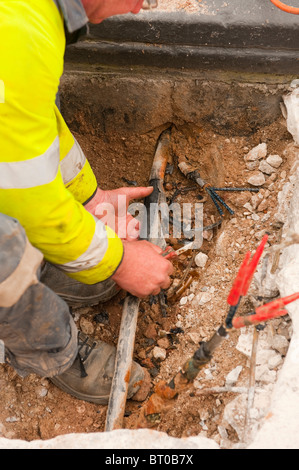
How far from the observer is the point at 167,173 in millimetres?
2695

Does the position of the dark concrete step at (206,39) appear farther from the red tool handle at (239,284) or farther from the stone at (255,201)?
the red tool handle at (239,284)

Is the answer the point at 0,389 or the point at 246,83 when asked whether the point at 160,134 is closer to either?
the point at 246,83

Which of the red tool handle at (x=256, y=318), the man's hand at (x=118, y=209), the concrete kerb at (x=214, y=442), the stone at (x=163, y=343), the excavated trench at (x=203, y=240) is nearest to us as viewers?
the red tool handle at (x=256, y=318)

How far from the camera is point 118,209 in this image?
2.32 meters

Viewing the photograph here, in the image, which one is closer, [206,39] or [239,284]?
[239,284]

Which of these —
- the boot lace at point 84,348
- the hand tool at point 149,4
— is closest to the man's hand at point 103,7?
the hand tool at point 149,4

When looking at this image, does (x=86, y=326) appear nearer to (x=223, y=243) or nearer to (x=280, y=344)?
(x=223, y=243)

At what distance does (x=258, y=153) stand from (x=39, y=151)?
142 centimetres

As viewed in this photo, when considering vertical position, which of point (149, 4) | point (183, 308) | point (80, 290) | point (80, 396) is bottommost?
point (80, 396)

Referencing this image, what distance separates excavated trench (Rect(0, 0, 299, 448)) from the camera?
5.26 feet

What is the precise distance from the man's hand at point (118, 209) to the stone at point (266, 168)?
2.07ft

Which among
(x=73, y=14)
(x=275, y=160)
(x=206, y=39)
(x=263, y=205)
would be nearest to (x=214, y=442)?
(x=263, y=205)

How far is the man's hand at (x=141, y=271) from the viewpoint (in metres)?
1.81

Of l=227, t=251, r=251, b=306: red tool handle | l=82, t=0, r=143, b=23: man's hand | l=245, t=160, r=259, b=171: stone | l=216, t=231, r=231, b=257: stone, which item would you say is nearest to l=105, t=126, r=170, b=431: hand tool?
l=216, t=231, r=231, b=257: stone
